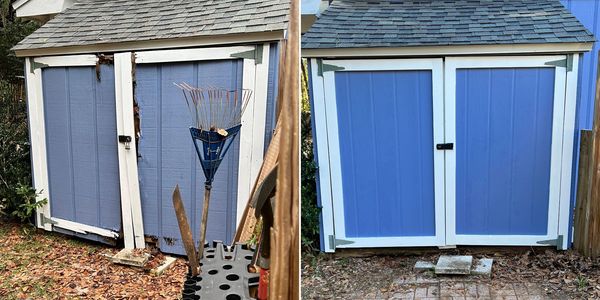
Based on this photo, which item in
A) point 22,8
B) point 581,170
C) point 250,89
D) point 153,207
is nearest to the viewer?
point 250,89

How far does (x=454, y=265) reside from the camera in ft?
13.4

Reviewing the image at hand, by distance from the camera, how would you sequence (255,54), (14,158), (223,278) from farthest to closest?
(14,158) → (255,54) → (223,278)

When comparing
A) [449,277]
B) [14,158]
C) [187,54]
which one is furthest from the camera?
[14,158]

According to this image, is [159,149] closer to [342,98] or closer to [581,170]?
[342,98]

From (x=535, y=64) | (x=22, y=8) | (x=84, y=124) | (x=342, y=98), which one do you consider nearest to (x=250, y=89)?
(x=342, y=98)

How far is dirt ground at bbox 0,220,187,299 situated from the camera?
395cm

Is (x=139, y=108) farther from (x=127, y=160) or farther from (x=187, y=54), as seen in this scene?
(x=187, y=54)

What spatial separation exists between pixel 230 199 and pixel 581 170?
295 cm

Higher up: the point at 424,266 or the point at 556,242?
the point at 556,242

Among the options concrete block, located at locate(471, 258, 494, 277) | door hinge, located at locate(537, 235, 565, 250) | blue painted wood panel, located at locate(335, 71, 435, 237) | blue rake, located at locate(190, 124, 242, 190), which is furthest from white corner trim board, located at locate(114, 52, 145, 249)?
door hinge, located at locate(537, 235, 565, 250)

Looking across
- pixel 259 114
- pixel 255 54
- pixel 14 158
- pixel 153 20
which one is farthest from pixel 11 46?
pixel 259 114

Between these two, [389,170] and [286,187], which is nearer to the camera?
[286,187]

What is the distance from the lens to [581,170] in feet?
13.9

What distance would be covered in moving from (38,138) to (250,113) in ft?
8.35
